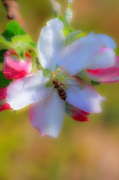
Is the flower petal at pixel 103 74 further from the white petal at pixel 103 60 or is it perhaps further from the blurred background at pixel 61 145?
the blurred background at pixel 61 145

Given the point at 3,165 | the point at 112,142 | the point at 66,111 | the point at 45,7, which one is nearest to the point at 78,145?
the point at 112,142

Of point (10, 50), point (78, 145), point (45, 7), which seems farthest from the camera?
point (45, 7)

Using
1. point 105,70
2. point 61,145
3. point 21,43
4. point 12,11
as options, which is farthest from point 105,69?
point 61,145

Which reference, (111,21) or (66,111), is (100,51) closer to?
(66,111)

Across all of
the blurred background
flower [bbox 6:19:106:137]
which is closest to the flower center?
flower [bbox 6:19:106:137]

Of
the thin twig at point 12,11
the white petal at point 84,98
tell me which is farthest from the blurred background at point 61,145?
the white petal at point 84,98

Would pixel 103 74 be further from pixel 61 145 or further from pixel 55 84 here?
pixel 61 145

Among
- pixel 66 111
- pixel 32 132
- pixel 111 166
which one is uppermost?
pixel 66 111
